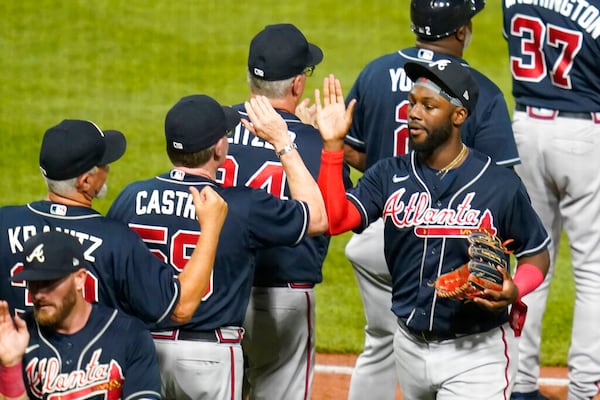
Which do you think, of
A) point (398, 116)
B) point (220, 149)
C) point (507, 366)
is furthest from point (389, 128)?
point (507, 366)

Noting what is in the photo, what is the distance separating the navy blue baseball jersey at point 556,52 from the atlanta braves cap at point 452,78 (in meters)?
1.47

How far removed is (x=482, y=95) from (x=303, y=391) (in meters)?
1.57

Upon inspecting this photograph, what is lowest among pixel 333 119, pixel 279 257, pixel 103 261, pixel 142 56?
pixel 142 56

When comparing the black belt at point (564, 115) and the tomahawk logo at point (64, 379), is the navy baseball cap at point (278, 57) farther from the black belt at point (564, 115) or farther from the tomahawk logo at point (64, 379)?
the tomahawk logo at point (64, 379)

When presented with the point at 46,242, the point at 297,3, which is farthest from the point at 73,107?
the point at 46,242

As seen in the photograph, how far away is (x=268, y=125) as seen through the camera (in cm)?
487

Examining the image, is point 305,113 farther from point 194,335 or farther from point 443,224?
point 194,335

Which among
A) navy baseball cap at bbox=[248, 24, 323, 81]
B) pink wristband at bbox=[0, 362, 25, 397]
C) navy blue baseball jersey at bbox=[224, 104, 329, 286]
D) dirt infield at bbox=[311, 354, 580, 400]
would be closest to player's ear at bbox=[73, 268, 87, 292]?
pink wristband at bbox=[0, 362, 25, 397]

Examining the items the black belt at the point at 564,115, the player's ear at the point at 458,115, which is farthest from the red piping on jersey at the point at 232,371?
the black belt at the point at 564,115

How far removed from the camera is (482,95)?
5551 mm

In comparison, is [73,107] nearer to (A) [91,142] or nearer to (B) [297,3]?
(B) [297,3]

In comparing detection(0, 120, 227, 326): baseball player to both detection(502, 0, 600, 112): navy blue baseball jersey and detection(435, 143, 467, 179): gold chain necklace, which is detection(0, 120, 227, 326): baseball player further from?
detection(502, 0, 600, 112): navy blue baseball jersey

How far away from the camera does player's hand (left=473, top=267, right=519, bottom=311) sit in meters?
4.48

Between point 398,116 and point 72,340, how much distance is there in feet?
6.98
